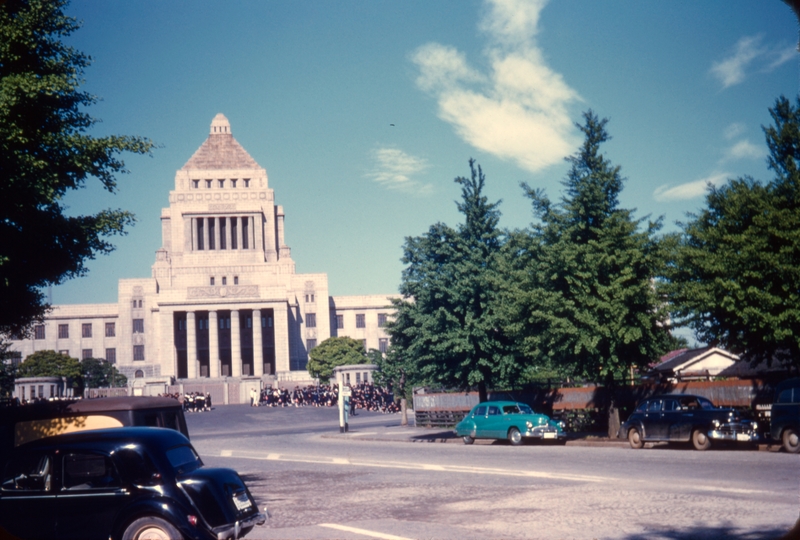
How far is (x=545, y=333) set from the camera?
86.2ft

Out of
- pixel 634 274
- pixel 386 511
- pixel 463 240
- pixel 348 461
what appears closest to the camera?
pixel 386 511

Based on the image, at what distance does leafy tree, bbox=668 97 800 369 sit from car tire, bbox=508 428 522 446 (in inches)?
275

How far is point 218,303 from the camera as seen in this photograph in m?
102

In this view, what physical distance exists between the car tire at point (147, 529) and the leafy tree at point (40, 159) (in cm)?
684

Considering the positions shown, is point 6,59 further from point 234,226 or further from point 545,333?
point 234,226

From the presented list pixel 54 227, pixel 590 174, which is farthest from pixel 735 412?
pixel 54 227

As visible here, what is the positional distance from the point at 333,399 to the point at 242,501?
→ 58.2 metres

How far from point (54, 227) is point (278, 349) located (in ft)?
295

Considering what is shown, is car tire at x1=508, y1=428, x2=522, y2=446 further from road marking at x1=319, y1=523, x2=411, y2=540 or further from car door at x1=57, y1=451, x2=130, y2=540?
car door at x1=57, y1=451, x2=130, y2=540

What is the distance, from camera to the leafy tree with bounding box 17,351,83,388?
299 feet

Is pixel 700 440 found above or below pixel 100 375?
below

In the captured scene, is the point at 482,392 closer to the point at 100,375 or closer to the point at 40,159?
the point at 40,159

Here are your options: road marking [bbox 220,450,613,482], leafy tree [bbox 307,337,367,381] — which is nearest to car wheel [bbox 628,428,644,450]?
road marking [bbox 220,450,613,482]

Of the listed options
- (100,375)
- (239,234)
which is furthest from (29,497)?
(239,234)
